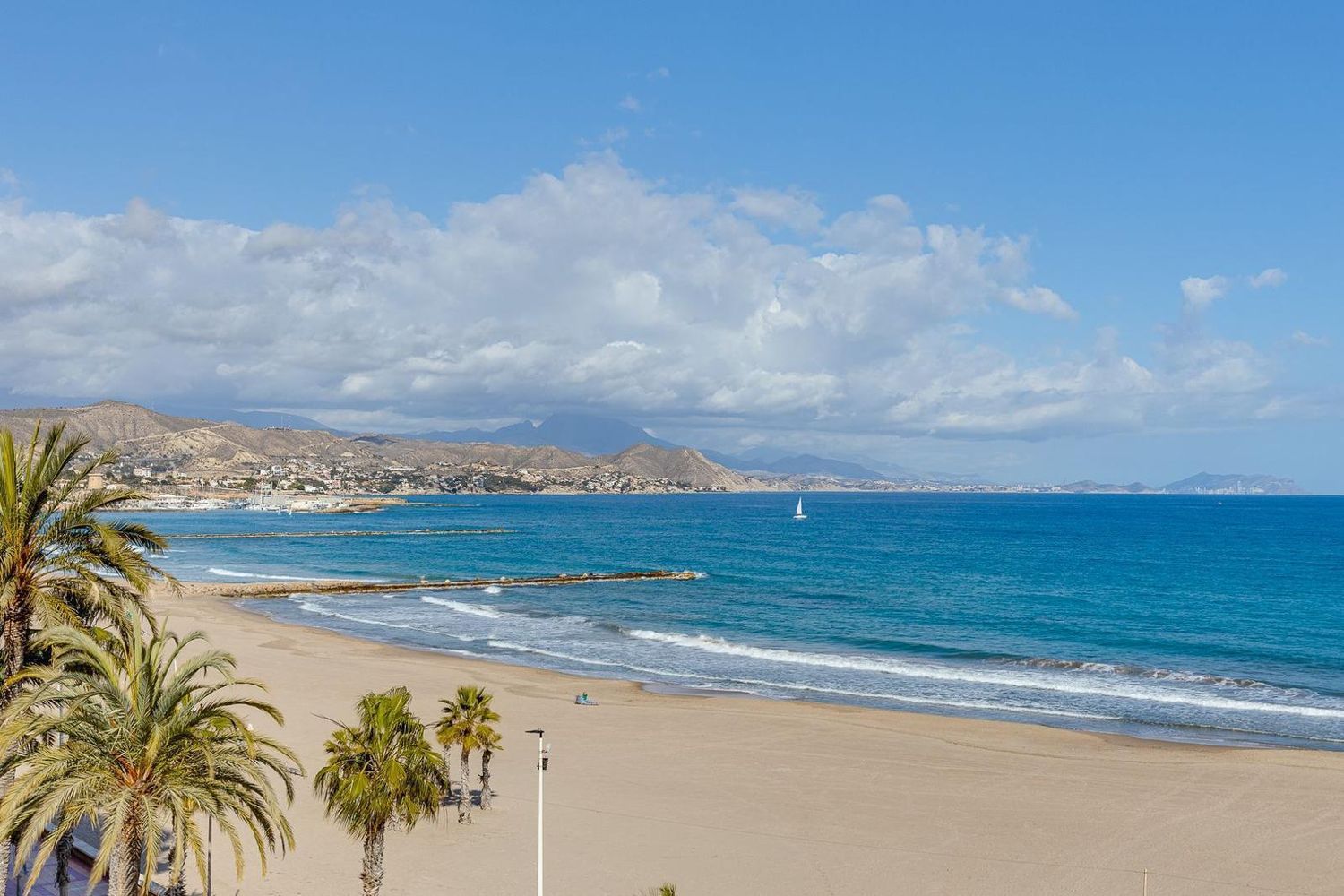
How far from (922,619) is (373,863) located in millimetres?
49513

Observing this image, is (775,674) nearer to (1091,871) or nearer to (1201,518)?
(1091,871)

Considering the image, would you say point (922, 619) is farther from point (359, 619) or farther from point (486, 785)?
point (486, 785)

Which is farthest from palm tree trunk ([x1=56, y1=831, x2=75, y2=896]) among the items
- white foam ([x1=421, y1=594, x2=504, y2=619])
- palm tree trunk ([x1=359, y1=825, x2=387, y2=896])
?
white foam ([x1=421, y1=594, x2=504, y2=619])

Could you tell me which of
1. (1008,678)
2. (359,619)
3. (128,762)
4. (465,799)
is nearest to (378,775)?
(128,762)

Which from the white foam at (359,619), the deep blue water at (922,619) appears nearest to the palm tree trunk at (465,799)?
the deep blue water at (922,619)

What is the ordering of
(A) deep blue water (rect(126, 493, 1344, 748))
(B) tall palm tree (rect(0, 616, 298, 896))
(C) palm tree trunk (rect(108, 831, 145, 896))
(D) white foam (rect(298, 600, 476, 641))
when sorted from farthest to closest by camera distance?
1. (D) white foam (rect(298, 600, 476, 641))
2. (A) deep blue water (rect(126, 493, 1344, 748))
3. (C) palm tree trunk (rect(108, 831, 145, 896))
4. (B) tall palm tree (rect(0, 616, 298, 896))

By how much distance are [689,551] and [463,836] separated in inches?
3786

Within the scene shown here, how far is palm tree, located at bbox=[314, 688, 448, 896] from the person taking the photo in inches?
696

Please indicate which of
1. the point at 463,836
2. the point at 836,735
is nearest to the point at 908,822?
the point at 836,735

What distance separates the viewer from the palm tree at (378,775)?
17.7 metres

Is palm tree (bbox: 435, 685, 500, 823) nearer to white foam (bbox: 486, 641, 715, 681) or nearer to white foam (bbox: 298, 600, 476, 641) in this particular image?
white foam (bbox: 486, 641, 715, 681)

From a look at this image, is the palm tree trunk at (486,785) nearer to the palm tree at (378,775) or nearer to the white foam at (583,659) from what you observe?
the palm tree at (378,775)

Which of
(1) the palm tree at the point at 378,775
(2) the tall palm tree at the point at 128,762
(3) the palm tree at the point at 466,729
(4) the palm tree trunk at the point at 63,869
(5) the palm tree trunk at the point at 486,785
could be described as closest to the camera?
(2) the tall palm tree at the point at 128,762

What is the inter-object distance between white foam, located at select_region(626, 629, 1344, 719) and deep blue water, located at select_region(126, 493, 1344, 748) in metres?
0.19
